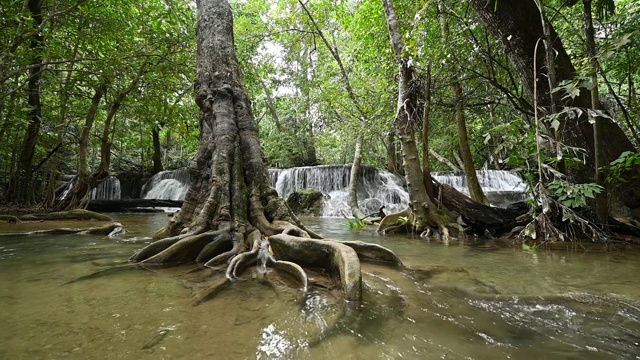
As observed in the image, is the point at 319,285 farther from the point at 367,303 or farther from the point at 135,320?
the point at 135,320

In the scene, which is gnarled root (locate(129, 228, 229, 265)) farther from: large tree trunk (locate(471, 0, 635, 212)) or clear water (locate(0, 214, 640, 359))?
large tree trunk (locate(471, 0, 635, 212))

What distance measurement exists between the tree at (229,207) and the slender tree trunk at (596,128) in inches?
121

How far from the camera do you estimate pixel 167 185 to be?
707 inches

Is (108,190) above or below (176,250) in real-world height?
above

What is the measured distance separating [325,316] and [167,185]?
18394 mm

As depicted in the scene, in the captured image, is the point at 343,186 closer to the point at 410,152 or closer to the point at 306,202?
the point at 306,202

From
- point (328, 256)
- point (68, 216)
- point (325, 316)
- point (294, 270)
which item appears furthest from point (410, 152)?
point (68, 216)

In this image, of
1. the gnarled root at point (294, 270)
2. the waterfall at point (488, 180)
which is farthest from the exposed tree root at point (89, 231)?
the waterfall at point (488, 180)

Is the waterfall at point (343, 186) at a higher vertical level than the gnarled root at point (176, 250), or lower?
higher

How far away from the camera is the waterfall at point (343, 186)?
44.1 ft

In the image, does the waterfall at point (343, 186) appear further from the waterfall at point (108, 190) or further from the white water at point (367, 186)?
the waterfall at point (108, 190)

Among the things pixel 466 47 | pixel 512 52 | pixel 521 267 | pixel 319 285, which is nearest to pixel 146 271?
pixel 319 285

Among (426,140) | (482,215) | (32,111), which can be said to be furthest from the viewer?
(32,111)

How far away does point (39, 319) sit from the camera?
69.9 inches
